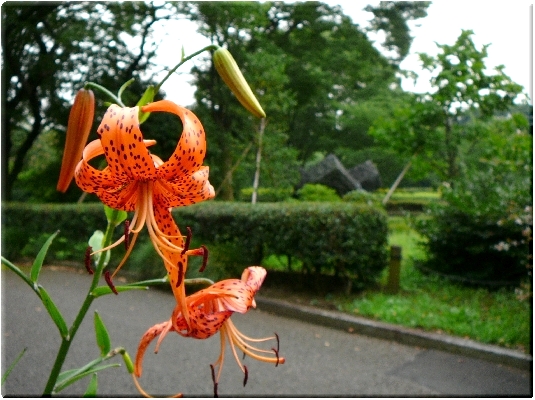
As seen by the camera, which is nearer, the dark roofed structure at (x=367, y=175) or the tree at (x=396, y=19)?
the tree at (x=396, y=19)

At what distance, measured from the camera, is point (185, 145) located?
1.07 ft

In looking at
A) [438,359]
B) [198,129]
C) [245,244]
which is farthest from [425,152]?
[198,129]

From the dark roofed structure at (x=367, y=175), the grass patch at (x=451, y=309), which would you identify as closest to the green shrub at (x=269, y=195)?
the dark roofed structure at (x=367, y=175)

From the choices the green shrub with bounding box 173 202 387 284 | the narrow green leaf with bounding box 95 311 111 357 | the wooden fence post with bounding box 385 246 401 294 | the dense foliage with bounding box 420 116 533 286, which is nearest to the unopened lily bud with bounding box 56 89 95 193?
the narrow green leaf with bounding box 95 311 111 357

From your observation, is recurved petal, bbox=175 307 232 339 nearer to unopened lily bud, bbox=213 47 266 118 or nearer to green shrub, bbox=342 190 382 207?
unopened lily bud, bbox=213 47 266 118

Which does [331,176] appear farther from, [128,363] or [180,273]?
[180,273]

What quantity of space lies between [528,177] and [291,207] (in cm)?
112

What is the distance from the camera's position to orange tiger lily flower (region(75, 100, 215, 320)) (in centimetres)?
30

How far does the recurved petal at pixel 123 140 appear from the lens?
30cm

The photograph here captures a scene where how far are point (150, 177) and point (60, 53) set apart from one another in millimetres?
1781

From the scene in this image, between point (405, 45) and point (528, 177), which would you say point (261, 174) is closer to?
point (405, 45)

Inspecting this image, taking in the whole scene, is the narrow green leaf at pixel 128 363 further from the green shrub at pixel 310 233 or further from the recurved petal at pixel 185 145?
the green shrub at pixel 310 233

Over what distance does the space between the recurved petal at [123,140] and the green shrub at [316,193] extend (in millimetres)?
3213

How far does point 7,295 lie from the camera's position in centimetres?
270
